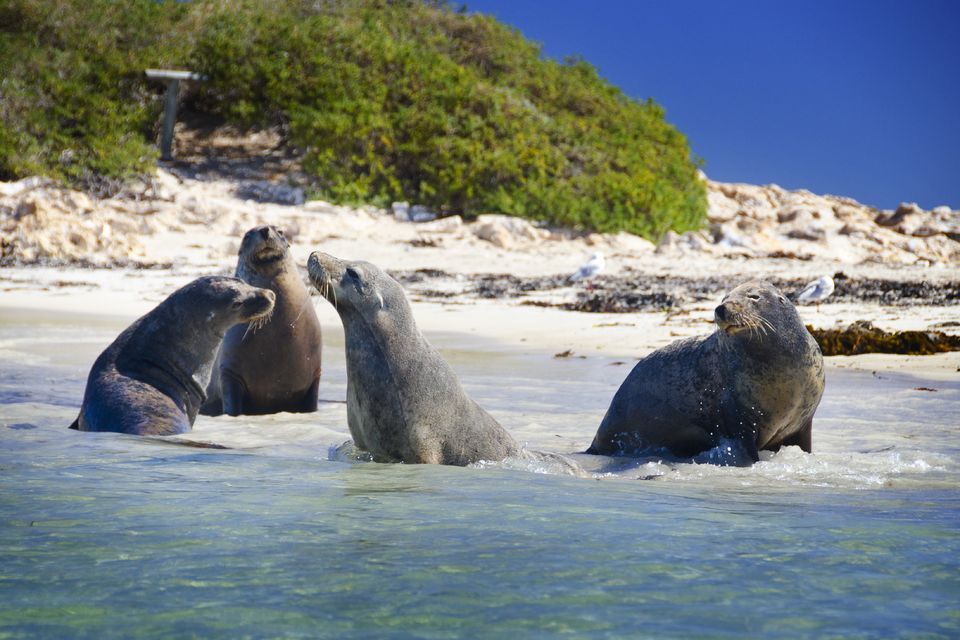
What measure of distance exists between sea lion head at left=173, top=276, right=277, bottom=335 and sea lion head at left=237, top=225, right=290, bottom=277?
743 mm

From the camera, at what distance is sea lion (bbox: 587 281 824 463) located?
17.4 feet

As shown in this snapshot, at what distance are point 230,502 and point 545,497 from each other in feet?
3.46

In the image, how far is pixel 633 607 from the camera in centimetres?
252

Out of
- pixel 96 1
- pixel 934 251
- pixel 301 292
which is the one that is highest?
pixel 96 1

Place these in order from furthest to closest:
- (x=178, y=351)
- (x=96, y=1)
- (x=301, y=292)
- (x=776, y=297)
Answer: (x=96, y=1) → (x=301, y=292) → (x=178, y=351) → (x=776, y=297)

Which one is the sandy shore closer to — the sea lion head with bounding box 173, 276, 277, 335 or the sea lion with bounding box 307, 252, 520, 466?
the sea lion head with bounding box 173, 276, 277, 335

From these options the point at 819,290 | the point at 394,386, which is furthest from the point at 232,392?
the point at 819,290

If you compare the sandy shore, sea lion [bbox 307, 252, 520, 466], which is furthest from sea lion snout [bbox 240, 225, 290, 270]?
the sandy shore

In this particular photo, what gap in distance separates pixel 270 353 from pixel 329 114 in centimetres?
1583

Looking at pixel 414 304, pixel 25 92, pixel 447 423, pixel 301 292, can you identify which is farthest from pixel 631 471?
pixel 25 92

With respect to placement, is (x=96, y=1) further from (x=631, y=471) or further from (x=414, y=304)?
(x=631, y=471)

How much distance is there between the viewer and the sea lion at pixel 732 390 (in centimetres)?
532

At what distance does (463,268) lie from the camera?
16.3 metres

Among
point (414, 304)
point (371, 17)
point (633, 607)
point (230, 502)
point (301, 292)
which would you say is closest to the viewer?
point (633, 607)
